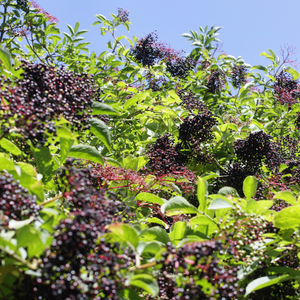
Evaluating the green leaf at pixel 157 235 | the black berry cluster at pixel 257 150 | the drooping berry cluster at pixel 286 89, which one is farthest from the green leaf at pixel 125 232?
the drooping berry cluster at pixel 286 89

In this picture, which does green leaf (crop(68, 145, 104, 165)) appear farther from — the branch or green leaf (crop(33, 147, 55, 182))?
the branch

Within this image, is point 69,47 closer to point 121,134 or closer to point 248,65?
point 121,134

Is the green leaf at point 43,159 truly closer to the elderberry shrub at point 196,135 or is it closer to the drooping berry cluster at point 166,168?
the drooping berry cluster at point 166,168

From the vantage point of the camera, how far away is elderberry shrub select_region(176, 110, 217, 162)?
261 centimetres

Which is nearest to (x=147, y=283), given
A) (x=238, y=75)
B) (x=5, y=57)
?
(x=5, y=57)

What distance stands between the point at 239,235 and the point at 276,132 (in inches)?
115

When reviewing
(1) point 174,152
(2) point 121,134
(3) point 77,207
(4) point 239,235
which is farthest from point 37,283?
(2) point 121,134

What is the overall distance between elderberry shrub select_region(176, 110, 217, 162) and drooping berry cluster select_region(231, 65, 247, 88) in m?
2.19

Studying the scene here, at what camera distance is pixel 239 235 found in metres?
1.34

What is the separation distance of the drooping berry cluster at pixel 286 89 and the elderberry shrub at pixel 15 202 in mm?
3507

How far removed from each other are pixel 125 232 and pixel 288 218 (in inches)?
30.7

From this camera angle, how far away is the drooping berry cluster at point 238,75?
14.8ft

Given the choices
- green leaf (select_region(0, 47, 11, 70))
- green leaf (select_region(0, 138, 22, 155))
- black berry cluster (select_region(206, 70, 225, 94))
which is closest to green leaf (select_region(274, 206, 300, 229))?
green leaf (select_region(0, 138, 22, 155))

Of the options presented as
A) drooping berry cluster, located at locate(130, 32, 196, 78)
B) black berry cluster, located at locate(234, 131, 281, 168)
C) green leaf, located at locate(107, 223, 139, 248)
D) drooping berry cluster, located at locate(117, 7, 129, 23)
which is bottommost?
green leaf, located at locate(107, 223, 139, 248)
